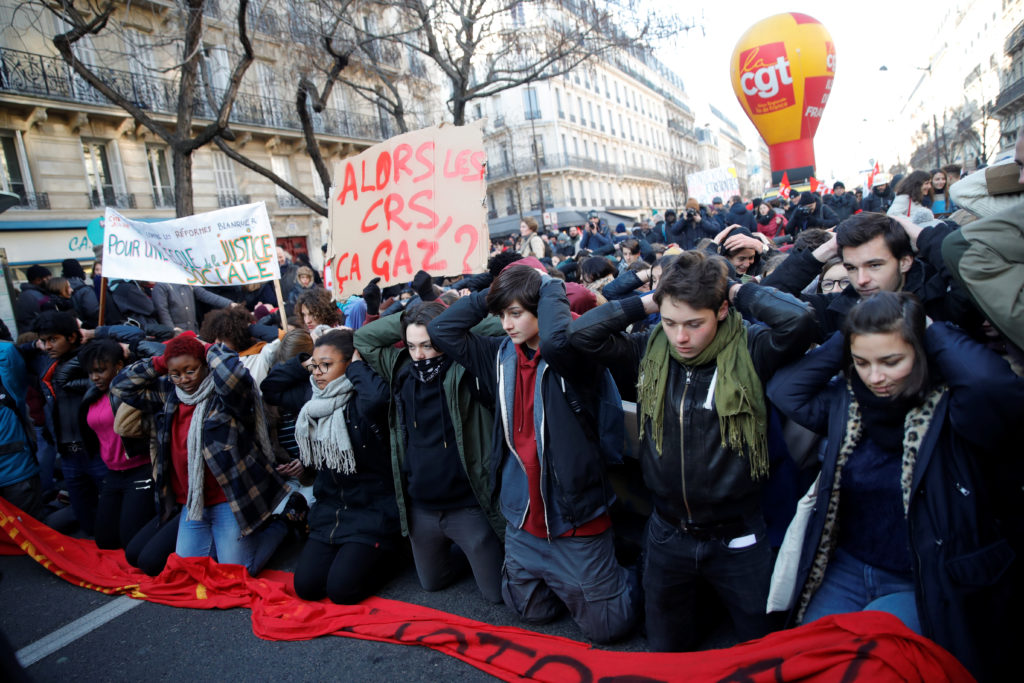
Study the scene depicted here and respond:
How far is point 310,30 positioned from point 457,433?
10704mm

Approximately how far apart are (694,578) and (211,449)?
3.09 meters

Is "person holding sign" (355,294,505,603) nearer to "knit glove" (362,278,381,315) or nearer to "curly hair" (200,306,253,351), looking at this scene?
"knit glove" (362,278,381,315)

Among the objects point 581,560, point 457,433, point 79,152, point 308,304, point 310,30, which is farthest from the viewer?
point 79,152

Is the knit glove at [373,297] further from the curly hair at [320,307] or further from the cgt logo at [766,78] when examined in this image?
the cgt logo at [766,78]

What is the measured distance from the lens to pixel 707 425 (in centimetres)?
237

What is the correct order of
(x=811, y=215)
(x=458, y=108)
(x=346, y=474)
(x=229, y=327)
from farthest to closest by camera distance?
(x=458, y=108) < (x=811, y=215) < (x=229, y=327) < (x=346, y=474)

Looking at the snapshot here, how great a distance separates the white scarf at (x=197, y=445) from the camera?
3.94 metres

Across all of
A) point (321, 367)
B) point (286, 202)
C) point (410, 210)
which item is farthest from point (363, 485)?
point (286, 202)

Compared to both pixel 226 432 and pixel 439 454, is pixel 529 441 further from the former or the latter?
pixel 226 432

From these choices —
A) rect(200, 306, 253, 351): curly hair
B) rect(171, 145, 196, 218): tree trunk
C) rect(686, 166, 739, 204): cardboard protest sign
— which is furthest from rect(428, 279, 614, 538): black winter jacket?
rect(686, 166, 739, 204): cardboard protest sign

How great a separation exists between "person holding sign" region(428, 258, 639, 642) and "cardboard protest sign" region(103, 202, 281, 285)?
2.99 meters

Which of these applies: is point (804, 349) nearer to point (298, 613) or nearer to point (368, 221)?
point (298, 613)

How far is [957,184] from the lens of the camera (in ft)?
8.39

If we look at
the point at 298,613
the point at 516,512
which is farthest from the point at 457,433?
the point at 298,613
